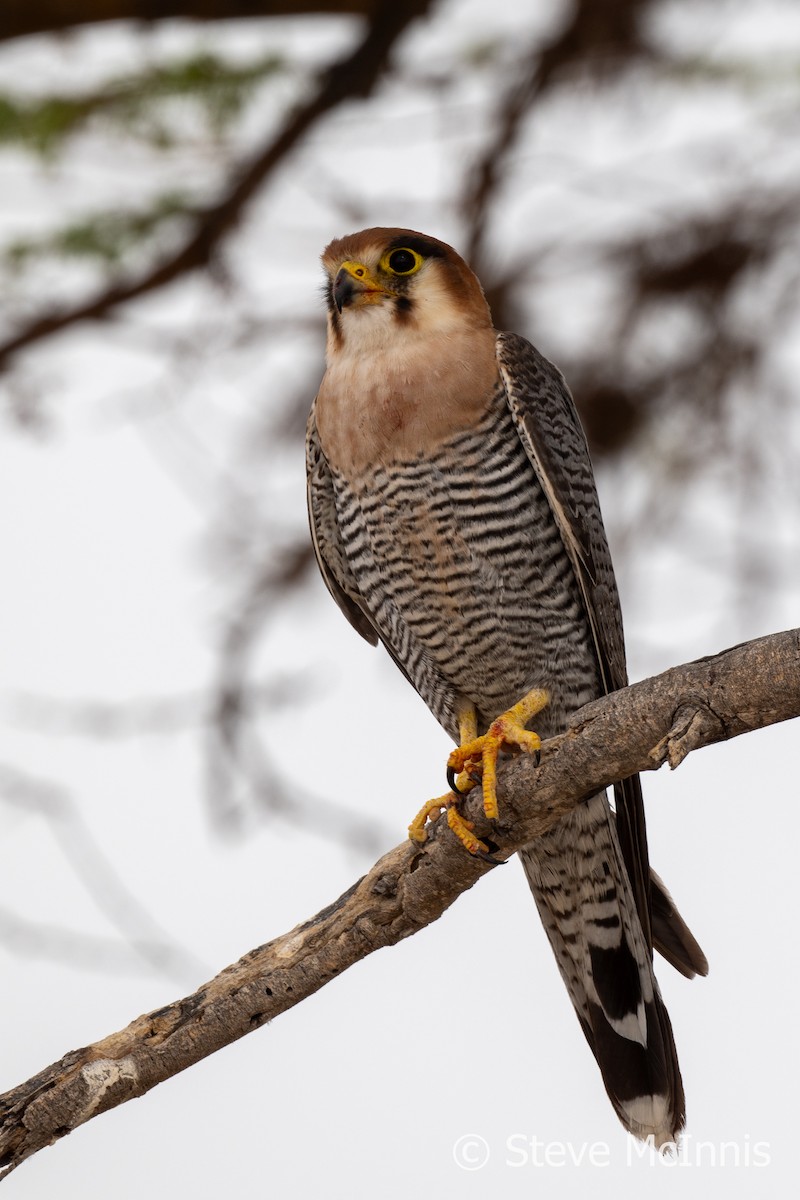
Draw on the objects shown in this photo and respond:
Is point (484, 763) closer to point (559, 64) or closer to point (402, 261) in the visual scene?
point (402, 261)

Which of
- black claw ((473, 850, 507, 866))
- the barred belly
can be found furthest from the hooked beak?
black claw ((473, 850, 507, 866))

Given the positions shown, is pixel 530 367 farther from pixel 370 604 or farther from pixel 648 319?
pixel 648 319

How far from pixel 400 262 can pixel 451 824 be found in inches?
69.0

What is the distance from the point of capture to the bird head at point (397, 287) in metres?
4.26

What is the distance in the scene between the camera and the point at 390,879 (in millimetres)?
3514

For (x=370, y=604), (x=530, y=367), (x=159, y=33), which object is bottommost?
(x=370, y=604)

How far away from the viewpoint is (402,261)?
4.32 meters

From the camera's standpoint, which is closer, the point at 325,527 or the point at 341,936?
the point at 341,936

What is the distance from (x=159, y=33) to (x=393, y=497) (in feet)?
6.62

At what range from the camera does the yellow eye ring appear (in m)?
4.32

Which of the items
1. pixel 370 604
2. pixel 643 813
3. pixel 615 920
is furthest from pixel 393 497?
pixel 615 920

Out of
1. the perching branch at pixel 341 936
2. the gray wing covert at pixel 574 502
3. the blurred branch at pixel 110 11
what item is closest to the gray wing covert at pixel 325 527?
the gray wing covert at pixel 574 502

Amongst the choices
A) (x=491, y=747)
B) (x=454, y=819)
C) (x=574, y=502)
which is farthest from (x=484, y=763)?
(x=574, y=502)

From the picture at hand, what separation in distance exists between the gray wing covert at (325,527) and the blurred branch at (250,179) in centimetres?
109
